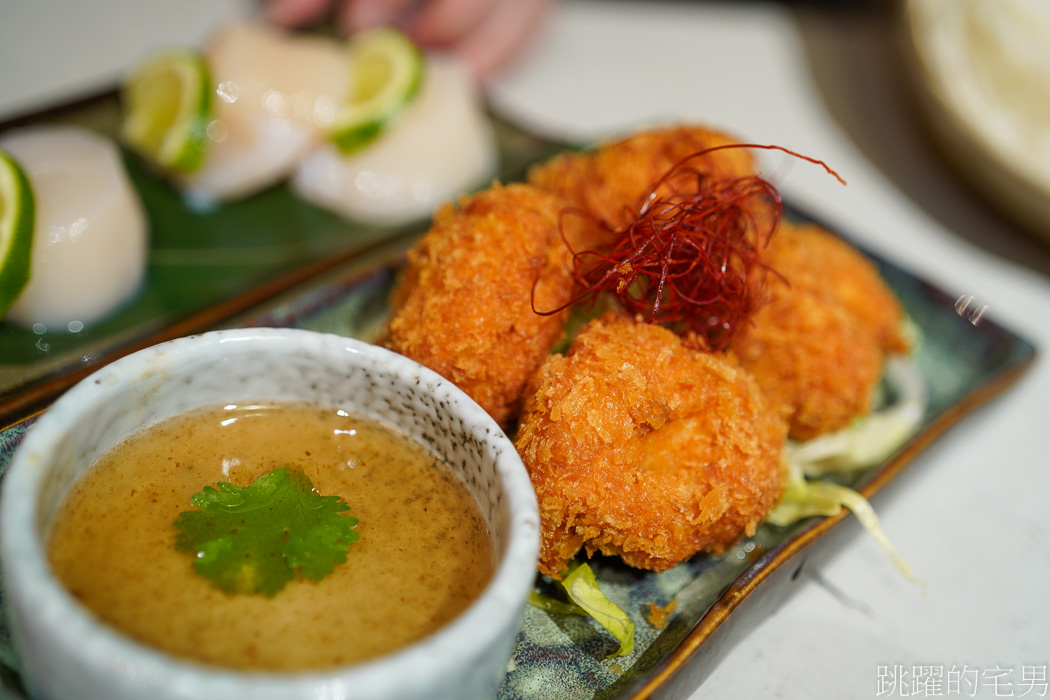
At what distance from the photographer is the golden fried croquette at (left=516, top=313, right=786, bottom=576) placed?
1943 millimetres

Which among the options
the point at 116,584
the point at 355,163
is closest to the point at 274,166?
the point at 355,163

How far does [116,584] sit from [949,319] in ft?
9.43

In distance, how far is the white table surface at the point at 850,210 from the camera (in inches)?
91.1

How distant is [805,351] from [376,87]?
2.22 meters

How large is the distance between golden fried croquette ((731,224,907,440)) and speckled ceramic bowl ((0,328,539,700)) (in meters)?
Result: 1.07

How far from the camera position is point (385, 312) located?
278cm

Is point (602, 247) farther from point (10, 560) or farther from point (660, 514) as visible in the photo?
point (10, 560)

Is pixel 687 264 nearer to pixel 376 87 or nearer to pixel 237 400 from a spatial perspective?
pixel 237 400

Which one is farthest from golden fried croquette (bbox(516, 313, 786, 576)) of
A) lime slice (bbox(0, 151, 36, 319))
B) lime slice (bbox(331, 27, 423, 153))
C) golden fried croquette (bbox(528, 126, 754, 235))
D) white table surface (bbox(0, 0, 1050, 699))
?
lime slice (bbox(331, 27, 423, 153))

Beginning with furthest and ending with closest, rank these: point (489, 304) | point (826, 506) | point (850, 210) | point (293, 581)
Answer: point (850, 210)
point (826, 506)
point (489, 304)
point (293, 581)

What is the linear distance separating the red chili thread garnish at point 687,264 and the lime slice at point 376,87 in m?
1.40

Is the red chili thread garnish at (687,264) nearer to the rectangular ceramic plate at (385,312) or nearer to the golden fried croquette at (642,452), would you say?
the golden fried croquette at (642,452)

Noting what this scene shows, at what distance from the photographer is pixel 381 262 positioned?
9.07 ft

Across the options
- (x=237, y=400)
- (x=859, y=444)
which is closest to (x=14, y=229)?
(x=237, y=400)
